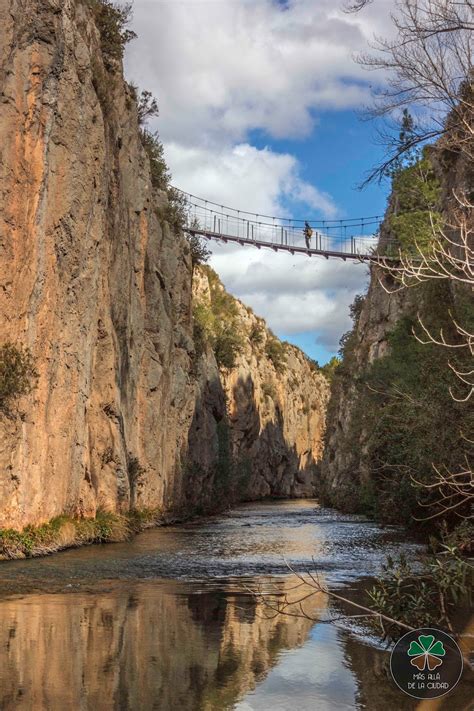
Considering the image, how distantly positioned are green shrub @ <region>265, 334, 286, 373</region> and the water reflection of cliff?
10192 cm

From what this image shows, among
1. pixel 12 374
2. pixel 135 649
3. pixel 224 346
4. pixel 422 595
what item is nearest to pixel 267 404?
pixel 224 346

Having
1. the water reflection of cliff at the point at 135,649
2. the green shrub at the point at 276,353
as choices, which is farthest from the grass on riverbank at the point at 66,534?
the green shrub at the point at 276,353

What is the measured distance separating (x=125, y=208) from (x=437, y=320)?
13.2m

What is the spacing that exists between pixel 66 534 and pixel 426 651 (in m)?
15.8

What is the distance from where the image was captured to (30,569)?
1647 centimetres

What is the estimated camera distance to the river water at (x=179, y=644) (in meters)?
6.97

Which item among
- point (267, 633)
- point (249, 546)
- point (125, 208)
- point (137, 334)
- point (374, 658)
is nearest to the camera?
point (374, 658)

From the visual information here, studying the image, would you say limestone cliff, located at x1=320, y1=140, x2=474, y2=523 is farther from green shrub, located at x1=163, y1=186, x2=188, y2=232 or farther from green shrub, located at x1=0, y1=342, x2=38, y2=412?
green shrub, located at x1=163, y1=186, x2=188, y2=232

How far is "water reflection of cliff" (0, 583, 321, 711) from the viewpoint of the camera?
6.94 m

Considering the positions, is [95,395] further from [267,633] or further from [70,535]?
[267,633]

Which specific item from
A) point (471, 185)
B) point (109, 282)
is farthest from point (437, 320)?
point (109, 282)

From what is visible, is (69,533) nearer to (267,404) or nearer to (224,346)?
(224,346)

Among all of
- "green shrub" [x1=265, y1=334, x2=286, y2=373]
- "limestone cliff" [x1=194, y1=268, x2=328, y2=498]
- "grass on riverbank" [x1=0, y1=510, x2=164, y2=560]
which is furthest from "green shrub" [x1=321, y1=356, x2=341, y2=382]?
"grass on riverbank" [x1=0, y1=510, x2=164, y2=560]

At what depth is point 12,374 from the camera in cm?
1984
